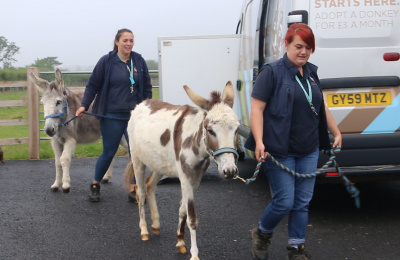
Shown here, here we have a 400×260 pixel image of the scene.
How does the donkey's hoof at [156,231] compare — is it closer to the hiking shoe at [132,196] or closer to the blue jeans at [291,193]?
the blue jeans at [291,193]

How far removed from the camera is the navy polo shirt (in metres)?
7.40

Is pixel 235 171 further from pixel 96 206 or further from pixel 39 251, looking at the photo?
pixel 96 206

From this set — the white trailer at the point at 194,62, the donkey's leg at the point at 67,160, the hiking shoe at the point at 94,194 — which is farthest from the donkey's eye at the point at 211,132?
the white trailer at the point at 194,62

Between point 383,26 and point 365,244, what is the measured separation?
218 cm

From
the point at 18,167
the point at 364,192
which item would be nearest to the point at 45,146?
the point at 18,167

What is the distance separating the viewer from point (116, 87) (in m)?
7.44

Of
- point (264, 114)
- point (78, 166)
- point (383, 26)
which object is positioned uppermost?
point (383, 26)

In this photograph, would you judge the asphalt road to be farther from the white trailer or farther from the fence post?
the fence post

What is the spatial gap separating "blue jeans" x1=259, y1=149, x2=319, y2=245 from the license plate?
1.31 metres

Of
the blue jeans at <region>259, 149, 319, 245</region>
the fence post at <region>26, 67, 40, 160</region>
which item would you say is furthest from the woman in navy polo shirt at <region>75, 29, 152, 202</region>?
the fence post at <region>26, 67, 40, 160</region>

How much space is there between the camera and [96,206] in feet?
25.5

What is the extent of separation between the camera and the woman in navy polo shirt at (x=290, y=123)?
4.66 m

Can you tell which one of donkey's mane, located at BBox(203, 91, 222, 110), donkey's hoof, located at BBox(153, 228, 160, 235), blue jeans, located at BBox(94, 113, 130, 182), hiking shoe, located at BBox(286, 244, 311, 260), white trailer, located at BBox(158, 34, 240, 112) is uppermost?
white trailer, located at BBox(158, 34, 240, 112)

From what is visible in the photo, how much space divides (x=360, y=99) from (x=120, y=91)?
299 cm
